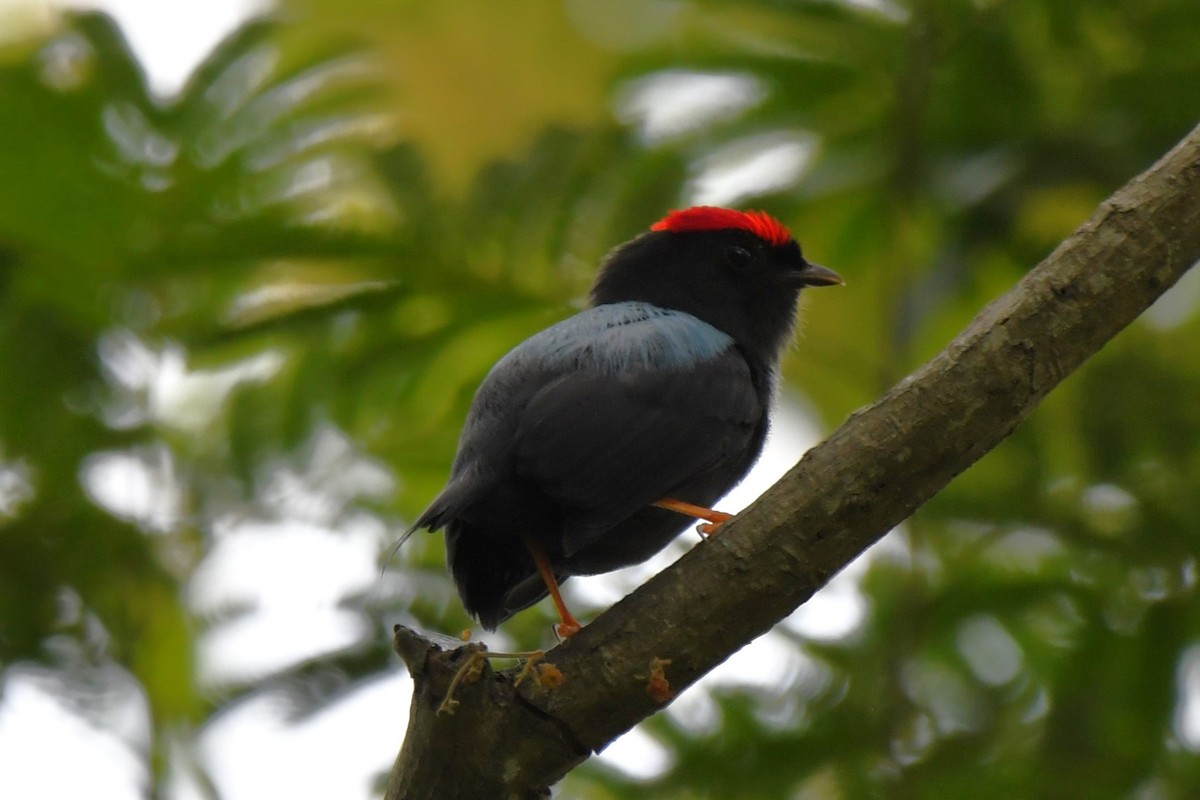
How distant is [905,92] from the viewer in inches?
231

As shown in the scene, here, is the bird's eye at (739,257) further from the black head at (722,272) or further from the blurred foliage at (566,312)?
the blurred foliage at (566,312)

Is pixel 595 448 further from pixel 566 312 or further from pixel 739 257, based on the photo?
pixel 566 312

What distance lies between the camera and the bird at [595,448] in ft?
12.3

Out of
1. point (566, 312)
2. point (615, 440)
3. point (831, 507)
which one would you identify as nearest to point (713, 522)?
point (615, 440)

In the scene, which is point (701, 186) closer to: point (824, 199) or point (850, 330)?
point (824, 199)

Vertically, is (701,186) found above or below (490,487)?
above

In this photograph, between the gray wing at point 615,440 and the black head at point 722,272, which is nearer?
the gray wing at point 615,440

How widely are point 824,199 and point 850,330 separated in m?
0.56

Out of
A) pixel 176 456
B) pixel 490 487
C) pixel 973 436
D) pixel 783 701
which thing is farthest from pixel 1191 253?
pixel 176 456

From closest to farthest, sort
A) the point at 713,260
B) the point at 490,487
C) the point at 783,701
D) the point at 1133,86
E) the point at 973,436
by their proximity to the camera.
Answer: the point at 973,436 < the point at 490,487 < the point at 713,260 < the point at 783,701 < the point at 1133,86

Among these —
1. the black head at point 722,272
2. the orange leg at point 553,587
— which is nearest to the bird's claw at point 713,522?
the orange leg at point 553,587

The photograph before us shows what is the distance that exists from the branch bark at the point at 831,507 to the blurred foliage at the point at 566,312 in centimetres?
189

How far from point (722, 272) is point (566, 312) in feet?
3.40

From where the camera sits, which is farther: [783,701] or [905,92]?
[905,92]
